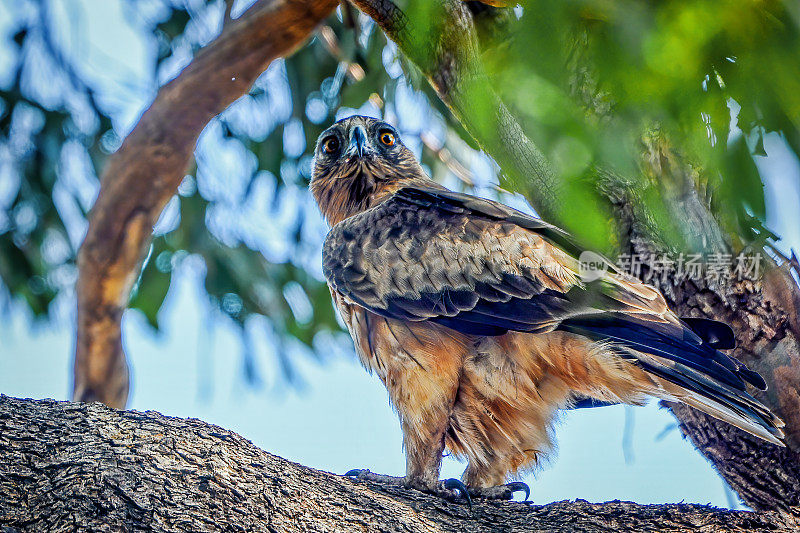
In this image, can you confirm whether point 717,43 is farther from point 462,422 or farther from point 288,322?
point 288,322

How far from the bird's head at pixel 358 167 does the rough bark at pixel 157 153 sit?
70cm

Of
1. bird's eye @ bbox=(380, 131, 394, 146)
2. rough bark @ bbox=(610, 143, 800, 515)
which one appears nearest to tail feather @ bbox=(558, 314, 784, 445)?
rough bark @ bbox=(610, 143, 800, 515)

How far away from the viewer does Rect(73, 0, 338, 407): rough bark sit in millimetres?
4930

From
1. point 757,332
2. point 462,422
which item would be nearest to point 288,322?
point 462,422

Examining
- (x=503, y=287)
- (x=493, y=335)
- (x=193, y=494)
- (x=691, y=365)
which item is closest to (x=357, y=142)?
(x=503, y=287)

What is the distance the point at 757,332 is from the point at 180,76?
148 inches

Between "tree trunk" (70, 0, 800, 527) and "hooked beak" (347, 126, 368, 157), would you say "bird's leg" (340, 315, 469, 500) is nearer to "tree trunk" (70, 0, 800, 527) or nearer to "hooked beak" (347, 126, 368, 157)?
"tree trunk" (70, 0, 800, 527)

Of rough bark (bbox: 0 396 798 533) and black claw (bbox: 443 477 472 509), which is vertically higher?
black claw (bbox: 443 477 472 509)

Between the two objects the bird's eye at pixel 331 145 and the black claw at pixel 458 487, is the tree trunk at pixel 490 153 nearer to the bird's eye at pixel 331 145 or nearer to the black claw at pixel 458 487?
the black claw at pixel 458 487

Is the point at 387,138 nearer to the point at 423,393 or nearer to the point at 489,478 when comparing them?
the point at 423,393

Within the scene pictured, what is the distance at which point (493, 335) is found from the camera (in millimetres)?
3383

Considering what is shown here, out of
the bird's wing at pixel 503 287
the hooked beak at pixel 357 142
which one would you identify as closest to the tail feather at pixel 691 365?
the bird's wing at pixel 503 287

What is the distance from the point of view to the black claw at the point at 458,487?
3.16 metres

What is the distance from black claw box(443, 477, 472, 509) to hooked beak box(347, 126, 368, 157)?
211 centimetres
